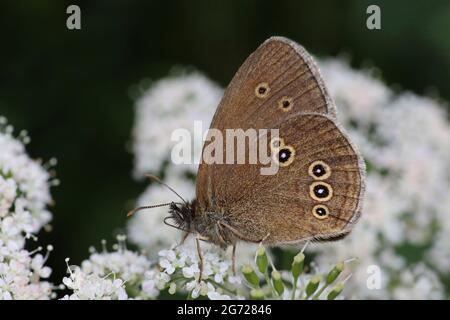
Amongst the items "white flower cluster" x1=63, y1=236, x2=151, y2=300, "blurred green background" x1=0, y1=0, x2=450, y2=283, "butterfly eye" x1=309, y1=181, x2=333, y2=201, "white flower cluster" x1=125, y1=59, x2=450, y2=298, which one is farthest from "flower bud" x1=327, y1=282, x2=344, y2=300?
"blurred green background" x1=0, y1=0, x2=450, y2=283

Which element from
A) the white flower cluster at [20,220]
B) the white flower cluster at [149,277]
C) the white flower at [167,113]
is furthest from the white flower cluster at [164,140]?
the white flower cluster at [20,220]

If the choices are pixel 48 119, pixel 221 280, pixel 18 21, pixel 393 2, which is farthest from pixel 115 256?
pixel 393 2

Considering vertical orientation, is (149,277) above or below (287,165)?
below

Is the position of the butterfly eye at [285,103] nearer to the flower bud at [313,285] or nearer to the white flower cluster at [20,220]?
the flower bud at [313,285]

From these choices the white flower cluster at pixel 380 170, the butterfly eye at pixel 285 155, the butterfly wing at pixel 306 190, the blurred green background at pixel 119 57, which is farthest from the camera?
the blurred green background at pixel 119 57

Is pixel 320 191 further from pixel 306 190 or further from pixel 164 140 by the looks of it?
pixel 164 140

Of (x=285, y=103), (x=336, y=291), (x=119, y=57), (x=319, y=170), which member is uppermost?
A: (x=119, y=57)

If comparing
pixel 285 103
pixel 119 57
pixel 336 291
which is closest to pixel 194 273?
pixel 336 291
